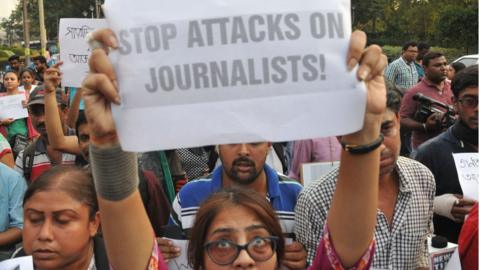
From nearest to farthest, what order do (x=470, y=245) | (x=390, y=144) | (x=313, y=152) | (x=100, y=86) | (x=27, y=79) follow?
(x=100, y=86) → (x=470, y=245) → (x=390, y=144) → (x=313, y=152) → (x=27, y=79)

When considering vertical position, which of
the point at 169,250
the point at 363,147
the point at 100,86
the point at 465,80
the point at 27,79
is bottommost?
the point at 27,79

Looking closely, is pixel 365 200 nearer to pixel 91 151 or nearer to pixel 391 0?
pixel 91 151

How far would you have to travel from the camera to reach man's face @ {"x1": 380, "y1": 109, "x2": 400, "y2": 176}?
257cm

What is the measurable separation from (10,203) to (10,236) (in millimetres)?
180

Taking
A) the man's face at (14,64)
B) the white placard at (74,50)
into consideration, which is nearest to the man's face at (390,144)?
the white placard at (74,50)

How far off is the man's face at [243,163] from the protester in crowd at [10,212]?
1180 mm

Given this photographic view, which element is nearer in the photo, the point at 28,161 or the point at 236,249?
the point at 236,249

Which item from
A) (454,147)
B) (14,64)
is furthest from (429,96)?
(14,64)

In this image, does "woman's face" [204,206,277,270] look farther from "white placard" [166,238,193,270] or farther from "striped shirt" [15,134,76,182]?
"striped shirt" [15,134,76,182]

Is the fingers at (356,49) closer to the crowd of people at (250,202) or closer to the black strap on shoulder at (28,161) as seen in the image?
the crowd of people at (250,202)

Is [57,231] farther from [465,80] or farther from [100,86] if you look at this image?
[465,80]

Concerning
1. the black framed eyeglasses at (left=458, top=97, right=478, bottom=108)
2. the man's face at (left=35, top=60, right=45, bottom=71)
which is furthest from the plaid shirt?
the man's face at (left=35, top=60, right=45, bottom=71)

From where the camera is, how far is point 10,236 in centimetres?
326

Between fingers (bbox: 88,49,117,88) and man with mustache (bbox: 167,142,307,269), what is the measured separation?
114cm
